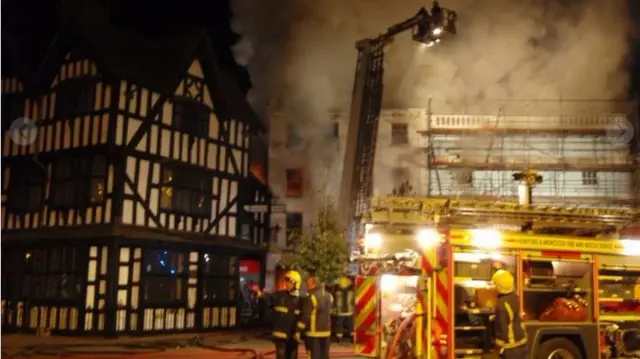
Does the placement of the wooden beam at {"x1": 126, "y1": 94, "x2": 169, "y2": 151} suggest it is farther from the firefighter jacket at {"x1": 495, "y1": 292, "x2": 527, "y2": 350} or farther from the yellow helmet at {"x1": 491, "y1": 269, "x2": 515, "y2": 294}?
the firefighter jacket at {"x1": 495, "y1": 292, "x2": 527, "y2": 350}

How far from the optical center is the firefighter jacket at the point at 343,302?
52.0ft

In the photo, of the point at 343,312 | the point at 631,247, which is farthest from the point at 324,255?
the point at 631,247

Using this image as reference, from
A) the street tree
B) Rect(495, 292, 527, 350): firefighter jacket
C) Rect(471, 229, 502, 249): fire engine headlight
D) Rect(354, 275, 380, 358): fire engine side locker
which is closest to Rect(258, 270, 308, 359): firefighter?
Rect(354, 275, 380, 358): fire engine side locker

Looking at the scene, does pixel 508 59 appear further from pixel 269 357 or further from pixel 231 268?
pixel 269 357

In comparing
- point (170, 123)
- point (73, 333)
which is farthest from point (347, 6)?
point (73, 333)

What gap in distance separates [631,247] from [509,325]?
3014mm

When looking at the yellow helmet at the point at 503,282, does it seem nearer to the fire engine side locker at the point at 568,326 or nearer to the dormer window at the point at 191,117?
the fire engine side locker at the point at 568,326

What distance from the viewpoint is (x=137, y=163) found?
17.8 metres

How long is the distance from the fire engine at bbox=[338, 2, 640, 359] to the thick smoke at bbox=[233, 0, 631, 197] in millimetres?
17832

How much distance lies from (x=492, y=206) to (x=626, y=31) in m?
21.0

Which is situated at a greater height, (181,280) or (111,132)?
(111,132)

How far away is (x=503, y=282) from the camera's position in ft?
24.6

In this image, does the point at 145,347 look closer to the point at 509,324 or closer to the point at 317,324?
the point at 317,324

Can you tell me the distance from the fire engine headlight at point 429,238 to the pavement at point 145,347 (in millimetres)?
5241
